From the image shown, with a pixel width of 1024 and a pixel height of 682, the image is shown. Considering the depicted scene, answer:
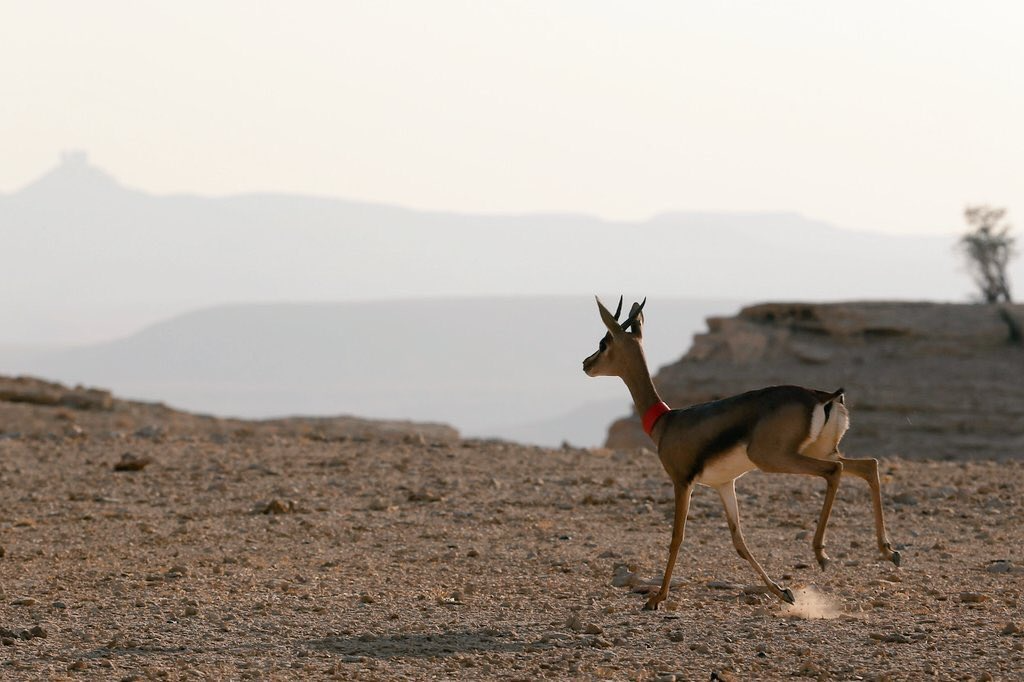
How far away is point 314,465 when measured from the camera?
1733 centimetres

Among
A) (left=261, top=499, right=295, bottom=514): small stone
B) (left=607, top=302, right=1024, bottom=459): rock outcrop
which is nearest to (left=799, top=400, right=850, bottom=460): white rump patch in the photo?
(left=261, top=499, right=295, bottom=514): small stone

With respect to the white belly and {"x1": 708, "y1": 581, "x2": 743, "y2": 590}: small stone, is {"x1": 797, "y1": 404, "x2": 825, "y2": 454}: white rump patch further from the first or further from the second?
{"x1": 708, "y1": 581, "x2": 743, "y2": 590}: small stone

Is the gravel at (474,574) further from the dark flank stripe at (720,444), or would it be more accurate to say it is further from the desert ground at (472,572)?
the dark flank stripe at (720,444)

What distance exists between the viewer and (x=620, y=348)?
9836 mm

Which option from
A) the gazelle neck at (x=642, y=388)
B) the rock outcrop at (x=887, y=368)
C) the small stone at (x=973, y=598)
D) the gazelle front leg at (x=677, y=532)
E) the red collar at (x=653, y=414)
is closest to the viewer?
the gazelle front leg at (x=677, y=532)

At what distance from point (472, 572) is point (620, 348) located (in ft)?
7.19

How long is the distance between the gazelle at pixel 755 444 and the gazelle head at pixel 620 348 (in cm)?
2

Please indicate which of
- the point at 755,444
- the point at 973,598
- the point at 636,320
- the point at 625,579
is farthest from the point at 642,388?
the point at 973,598

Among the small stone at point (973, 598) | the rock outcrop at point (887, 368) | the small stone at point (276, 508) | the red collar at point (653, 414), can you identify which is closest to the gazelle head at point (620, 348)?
the red collar at point (653, 414)

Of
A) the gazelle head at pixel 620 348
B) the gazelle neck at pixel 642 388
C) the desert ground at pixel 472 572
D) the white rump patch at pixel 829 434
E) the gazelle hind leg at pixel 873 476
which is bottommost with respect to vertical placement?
the desert ground at pixel 472 572

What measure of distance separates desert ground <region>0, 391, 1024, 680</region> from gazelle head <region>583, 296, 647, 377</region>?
5.12 feet

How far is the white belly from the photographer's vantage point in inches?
Result: 352

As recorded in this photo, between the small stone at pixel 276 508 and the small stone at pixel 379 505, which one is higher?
the small stone at pixel 379 505

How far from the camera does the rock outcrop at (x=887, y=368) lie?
32.9 m
